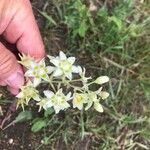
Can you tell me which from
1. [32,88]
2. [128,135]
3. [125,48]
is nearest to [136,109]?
[128,135]

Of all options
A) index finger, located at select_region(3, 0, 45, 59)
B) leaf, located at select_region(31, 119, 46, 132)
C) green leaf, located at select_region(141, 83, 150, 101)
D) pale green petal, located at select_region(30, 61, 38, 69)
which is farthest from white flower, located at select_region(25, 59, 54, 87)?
green leaf, located at select_region(141, 83, 150, 101)

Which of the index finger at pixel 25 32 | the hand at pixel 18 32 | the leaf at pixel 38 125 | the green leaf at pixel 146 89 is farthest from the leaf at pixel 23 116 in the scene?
the green leaf at pixel 146 89

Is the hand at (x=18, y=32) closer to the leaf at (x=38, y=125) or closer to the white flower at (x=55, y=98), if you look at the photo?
the white flower at (x=55, y=98)

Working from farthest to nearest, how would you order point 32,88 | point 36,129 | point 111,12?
point 111,12 < point 36,129 < point 32,88

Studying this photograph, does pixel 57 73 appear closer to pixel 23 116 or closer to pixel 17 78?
pixel 17 78

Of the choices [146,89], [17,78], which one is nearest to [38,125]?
[17,78]

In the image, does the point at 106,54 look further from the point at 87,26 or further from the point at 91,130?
the point at 91,130

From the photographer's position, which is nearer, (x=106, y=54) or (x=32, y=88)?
(x=32, y=88)

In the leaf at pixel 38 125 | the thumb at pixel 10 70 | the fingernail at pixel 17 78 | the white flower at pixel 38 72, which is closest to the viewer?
the white flower at pixel 38 72
